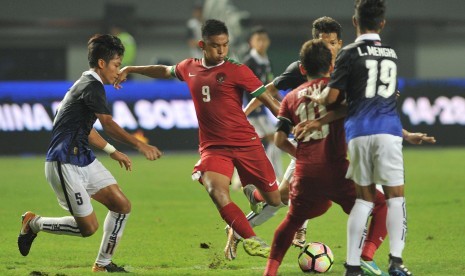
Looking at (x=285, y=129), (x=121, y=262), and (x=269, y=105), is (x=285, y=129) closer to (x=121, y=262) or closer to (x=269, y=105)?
(x=269, y=105)

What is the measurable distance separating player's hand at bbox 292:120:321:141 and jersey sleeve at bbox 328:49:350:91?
0.31m

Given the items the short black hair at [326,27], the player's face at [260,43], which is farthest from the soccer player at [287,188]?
the player's face at [260,43]

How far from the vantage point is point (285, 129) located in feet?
24.8

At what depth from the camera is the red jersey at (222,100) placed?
8.73m

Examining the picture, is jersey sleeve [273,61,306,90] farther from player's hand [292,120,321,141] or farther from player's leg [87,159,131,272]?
player's leg [87,159,131,272]

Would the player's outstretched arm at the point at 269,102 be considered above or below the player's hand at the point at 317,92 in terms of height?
below

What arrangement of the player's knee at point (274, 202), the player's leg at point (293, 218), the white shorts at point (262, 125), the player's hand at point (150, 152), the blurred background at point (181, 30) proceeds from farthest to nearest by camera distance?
the blurred background at point (181, 30) < the white shorts at point (262, 125) < the player's knee at point (274, 202) < the player's hand at point (150, 152) < the player's leg at point (293, 218)

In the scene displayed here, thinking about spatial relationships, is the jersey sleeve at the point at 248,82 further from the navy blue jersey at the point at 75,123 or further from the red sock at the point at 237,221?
the navy blue jersey at the point at 75,123

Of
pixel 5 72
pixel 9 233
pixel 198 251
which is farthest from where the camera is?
pixel 5 72

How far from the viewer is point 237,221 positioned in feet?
26.7

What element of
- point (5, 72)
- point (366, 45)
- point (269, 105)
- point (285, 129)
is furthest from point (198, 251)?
point (5, 72)

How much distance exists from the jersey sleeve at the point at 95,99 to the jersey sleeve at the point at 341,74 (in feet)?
6.40

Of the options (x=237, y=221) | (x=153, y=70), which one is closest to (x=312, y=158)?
(x=237, y=221)

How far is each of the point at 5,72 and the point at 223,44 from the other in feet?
68.6
